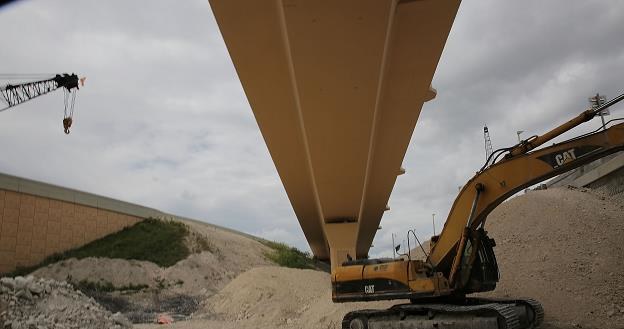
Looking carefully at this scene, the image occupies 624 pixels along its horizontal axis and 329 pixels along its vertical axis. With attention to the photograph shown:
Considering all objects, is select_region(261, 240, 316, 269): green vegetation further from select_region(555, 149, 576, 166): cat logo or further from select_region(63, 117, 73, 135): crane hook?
select_region(555, 149, 576, 166): cat logo

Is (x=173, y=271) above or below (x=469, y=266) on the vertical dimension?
above

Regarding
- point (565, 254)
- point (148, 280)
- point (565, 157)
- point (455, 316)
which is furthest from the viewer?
point (148, 280)

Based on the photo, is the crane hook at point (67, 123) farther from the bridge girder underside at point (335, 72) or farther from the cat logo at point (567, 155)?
the cat logo at point (567, 155)

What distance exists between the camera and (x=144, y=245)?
26.9m

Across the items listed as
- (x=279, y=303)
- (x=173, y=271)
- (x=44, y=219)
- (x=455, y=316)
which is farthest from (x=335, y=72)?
(x=173, y=271)

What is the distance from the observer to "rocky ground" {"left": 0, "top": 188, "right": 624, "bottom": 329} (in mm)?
11117

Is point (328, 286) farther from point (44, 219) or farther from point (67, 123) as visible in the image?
point (67, 123)

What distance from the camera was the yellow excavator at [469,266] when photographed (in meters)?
7.70

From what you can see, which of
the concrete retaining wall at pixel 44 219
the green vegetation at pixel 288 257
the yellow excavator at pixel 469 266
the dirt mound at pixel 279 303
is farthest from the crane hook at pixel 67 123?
the yellow excavator at pixel 469 266

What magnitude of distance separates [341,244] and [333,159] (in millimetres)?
6557

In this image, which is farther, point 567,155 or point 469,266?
point 469,266

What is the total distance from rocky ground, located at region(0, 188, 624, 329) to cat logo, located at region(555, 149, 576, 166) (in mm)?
3819

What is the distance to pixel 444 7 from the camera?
6230 mm

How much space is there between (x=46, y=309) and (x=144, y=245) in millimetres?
15186
